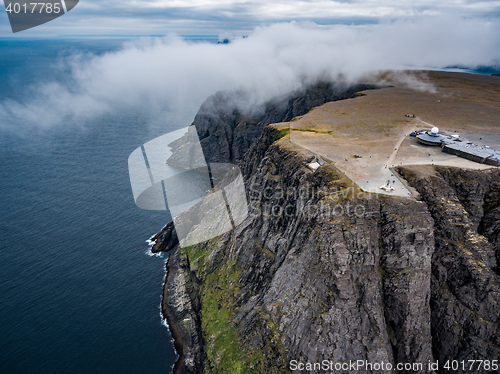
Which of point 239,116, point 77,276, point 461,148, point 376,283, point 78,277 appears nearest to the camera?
point 376,283

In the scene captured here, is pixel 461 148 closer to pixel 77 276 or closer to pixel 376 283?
pixel 376 283

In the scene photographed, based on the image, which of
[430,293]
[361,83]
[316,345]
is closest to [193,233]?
[316,345]

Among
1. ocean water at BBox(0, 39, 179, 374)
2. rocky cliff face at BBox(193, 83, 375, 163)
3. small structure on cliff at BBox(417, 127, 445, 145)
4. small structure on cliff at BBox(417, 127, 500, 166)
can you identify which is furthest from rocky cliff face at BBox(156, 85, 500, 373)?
rocky cliff face at BBox(193, 83, 375, 163)

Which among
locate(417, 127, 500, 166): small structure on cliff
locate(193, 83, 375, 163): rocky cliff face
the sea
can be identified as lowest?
the sea

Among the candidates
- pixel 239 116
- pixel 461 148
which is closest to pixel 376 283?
pixel 461 148

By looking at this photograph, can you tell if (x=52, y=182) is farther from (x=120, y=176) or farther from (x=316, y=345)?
(x=316, y=345)

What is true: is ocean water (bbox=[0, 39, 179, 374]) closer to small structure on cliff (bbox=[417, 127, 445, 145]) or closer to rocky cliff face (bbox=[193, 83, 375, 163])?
rocky cliff face (bbox=[193, 83, 375, 163])
